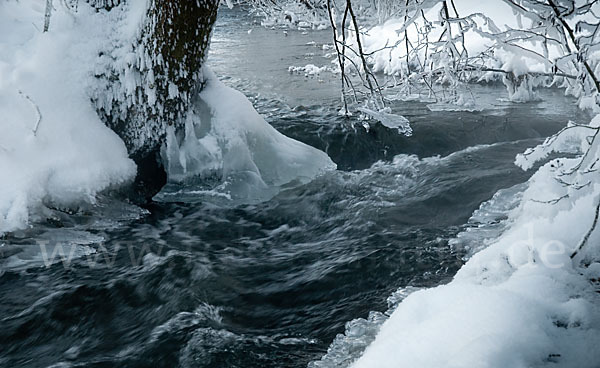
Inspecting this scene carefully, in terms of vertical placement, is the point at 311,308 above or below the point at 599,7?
below

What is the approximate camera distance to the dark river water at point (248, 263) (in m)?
2.89

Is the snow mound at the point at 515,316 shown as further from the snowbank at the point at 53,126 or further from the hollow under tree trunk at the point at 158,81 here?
the hollow under tree trunk at the point at 158,81

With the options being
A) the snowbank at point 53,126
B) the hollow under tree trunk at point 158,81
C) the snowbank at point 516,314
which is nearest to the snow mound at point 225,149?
the hollow under tree trunk at point 158,81

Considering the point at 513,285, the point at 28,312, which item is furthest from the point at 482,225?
the point at 28,312

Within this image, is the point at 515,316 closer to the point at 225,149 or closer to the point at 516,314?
the point at 516,314

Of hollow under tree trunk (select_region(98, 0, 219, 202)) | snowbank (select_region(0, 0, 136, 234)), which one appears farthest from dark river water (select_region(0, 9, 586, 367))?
hollow under tree trunk (select_region(98, 0, 219, 202))

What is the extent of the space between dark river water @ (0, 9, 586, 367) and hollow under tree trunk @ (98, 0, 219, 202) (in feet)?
1.46

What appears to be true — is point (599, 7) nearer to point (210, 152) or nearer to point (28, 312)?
point (210, 152)

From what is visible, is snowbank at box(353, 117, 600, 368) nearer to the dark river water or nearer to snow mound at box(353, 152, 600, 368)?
snow mound at box(353, 152, 600, 368)

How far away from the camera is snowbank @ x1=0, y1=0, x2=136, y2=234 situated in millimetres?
4031

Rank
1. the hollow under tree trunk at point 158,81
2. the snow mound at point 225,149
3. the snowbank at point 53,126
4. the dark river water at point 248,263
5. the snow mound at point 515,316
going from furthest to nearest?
the snow mound at point 225,149 < the hollow under tree trunk at point 158,81 < the snowbank at point 53,126 < the dark river water at point 248,263 < the snow mound at point 515,316

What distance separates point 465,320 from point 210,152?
3.55 meters

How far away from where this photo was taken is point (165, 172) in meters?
4.91

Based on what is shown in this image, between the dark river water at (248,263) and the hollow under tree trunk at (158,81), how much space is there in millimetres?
446
